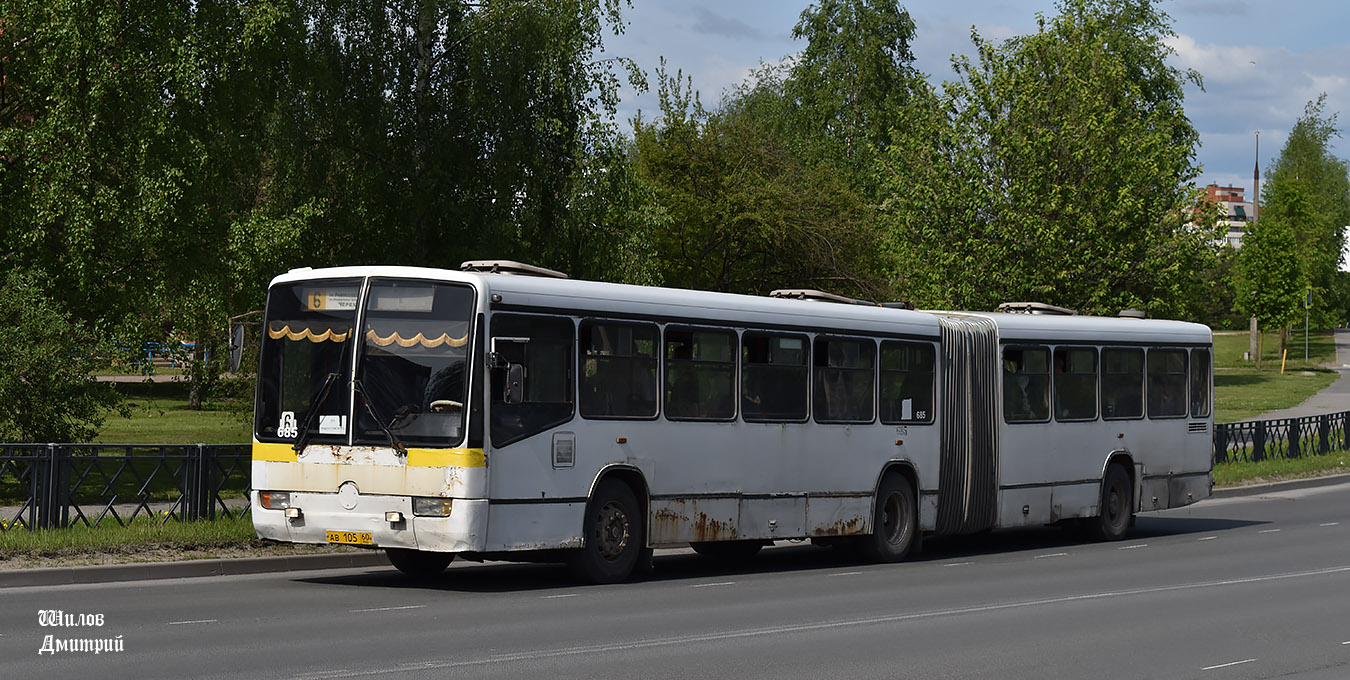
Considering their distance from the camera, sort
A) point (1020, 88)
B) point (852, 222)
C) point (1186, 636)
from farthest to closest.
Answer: point (852, 222)
point (1020, 88)
point (1186, 636)

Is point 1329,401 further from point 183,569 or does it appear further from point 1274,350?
point 183,569

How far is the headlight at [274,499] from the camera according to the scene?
49.3 ft

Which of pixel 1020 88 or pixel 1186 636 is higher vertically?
pixel 1020 88

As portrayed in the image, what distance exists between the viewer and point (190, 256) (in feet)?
86.7

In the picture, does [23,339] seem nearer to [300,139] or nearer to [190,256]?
[190,256]

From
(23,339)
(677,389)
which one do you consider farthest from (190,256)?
(677,389)

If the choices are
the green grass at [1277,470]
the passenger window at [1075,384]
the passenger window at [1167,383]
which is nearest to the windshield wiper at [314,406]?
the passenger window at [1075,384]

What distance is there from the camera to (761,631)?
12195 millimetres

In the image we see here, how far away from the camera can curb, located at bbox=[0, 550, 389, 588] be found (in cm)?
1459

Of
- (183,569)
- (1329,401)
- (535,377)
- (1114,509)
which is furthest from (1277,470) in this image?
(1329,401)

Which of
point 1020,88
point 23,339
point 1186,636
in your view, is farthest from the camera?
point 1020,88

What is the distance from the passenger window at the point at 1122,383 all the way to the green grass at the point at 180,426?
16042 mm

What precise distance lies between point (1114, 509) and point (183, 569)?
13.6m

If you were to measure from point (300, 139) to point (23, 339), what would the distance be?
798cm
